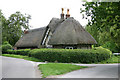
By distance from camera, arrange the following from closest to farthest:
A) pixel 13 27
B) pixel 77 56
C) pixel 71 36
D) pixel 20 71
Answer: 1. pixel 20 71
2. pixel 77 56
3. pixel 71 36
4. pixel 13 27

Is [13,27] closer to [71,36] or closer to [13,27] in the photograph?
[13,27]

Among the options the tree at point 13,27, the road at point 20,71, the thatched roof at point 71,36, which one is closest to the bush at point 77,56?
the thatched roof at point 71,36

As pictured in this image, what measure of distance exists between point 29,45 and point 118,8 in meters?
26.4

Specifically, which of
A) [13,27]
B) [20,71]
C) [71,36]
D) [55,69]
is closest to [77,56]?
[71,36]

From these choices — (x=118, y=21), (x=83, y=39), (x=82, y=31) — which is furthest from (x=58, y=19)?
(x=118, y=21)

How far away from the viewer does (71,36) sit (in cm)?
2364

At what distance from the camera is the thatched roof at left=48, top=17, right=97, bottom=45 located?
914 inches

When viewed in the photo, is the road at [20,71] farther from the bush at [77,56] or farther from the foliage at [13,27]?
the foliage at [13,27]

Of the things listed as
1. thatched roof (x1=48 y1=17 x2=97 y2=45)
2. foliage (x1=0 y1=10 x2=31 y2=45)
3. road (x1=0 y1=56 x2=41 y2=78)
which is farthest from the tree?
road (x1=0 y1=56 x2=41 y2=78)

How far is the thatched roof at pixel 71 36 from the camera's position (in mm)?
23219

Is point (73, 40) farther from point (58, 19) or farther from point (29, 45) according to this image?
point (29, 45)

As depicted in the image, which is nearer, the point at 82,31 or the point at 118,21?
the point at 118,21

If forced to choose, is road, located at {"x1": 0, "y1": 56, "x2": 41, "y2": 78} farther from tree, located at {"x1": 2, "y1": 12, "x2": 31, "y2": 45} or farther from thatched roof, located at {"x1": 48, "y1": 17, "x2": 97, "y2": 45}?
tree, located at {"x1": 2, "y1": 12, "x2": 31, "y2": 45}

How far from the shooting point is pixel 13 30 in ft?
170
